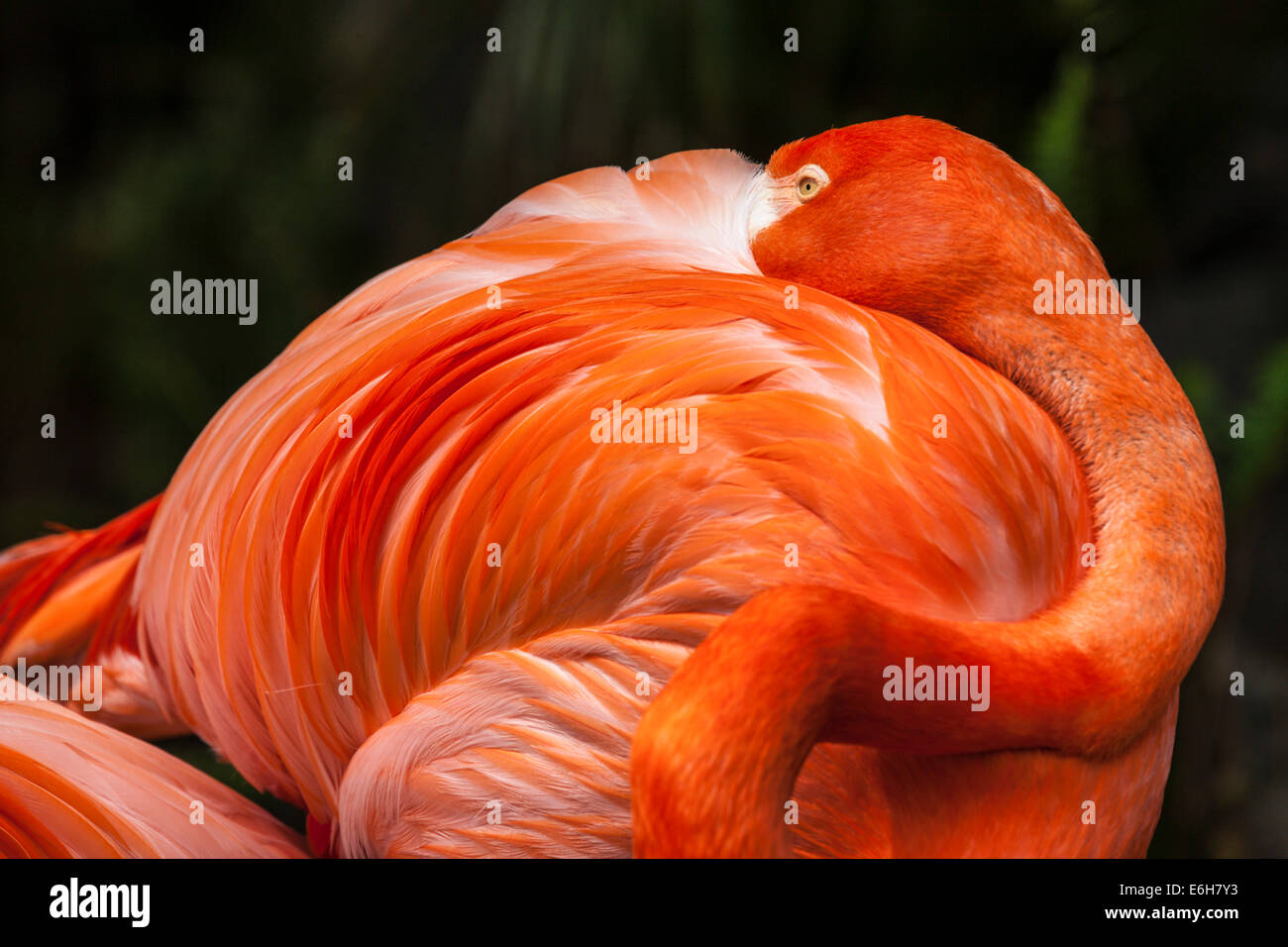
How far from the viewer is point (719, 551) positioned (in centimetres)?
79

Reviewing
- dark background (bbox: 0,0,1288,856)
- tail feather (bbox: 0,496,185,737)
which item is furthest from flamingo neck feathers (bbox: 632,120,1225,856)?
tail feather (bbox: 0,496,185,737)

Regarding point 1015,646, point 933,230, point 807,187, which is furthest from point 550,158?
point 1015,646

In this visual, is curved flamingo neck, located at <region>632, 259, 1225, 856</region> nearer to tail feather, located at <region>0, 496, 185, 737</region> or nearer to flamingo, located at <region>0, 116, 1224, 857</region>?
flamingo, located at <region>0, 116, 1224, 857</region>

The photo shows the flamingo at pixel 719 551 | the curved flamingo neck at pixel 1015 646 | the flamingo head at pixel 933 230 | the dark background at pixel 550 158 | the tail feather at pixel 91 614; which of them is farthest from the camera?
the dark background at pixel 550 158

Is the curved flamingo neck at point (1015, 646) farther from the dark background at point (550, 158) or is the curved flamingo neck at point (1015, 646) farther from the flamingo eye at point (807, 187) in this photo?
the dark background at point (550, 158)

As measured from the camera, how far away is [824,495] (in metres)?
0.79

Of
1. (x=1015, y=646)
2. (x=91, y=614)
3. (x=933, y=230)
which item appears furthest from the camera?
(x=91, y=614)

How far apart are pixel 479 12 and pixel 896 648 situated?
4.44ft

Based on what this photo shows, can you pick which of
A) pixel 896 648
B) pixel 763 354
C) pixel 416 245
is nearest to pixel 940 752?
pixel 896 648

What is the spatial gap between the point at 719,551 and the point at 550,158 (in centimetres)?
94

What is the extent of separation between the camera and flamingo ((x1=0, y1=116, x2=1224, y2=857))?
0.77 meters

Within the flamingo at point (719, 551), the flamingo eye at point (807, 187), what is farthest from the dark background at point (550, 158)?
the flamingo at point (719, 551)

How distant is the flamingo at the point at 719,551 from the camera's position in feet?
2.54

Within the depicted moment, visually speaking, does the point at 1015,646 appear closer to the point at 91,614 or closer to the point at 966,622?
the point at 966,622
